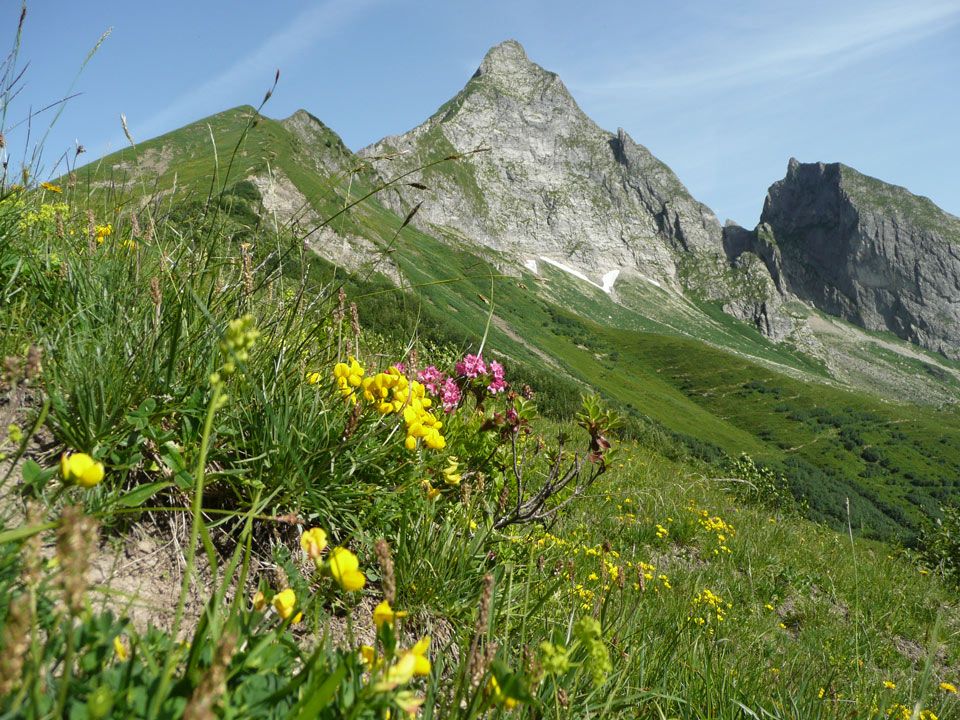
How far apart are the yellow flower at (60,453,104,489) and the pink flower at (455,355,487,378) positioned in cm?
243

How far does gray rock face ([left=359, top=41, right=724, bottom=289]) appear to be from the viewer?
6663 inches

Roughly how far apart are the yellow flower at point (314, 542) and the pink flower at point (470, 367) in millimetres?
2211

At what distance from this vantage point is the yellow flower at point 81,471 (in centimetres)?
98

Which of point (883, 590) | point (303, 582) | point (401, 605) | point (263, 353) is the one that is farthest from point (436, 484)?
point (883, 590)

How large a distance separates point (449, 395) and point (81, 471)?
2.28 meters

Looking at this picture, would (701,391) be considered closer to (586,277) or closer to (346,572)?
(586,277)

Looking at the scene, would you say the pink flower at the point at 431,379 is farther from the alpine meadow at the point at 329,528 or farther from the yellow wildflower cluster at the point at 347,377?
the yellow wildflower cluster at the point at 347,377

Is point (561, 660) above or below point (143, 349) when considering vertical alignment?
below

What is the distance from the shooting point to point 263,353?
2.41 m

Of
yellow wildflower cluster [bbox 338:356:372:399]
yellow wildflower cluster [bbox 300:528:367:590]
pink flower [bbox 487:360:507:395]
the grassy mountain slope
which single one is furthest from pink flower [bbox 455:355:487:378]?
the grassy mountain slope

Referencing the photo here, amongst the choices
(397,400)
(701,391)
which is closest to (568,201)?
(701,391)

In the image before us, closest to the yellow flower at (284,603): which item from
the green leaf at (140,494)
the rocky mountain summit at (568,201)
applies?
the green leaf at (140,494)

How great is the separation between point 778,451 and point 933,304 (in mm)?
190124

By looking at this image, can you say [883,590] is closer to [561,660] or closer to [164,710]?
[561,660]
